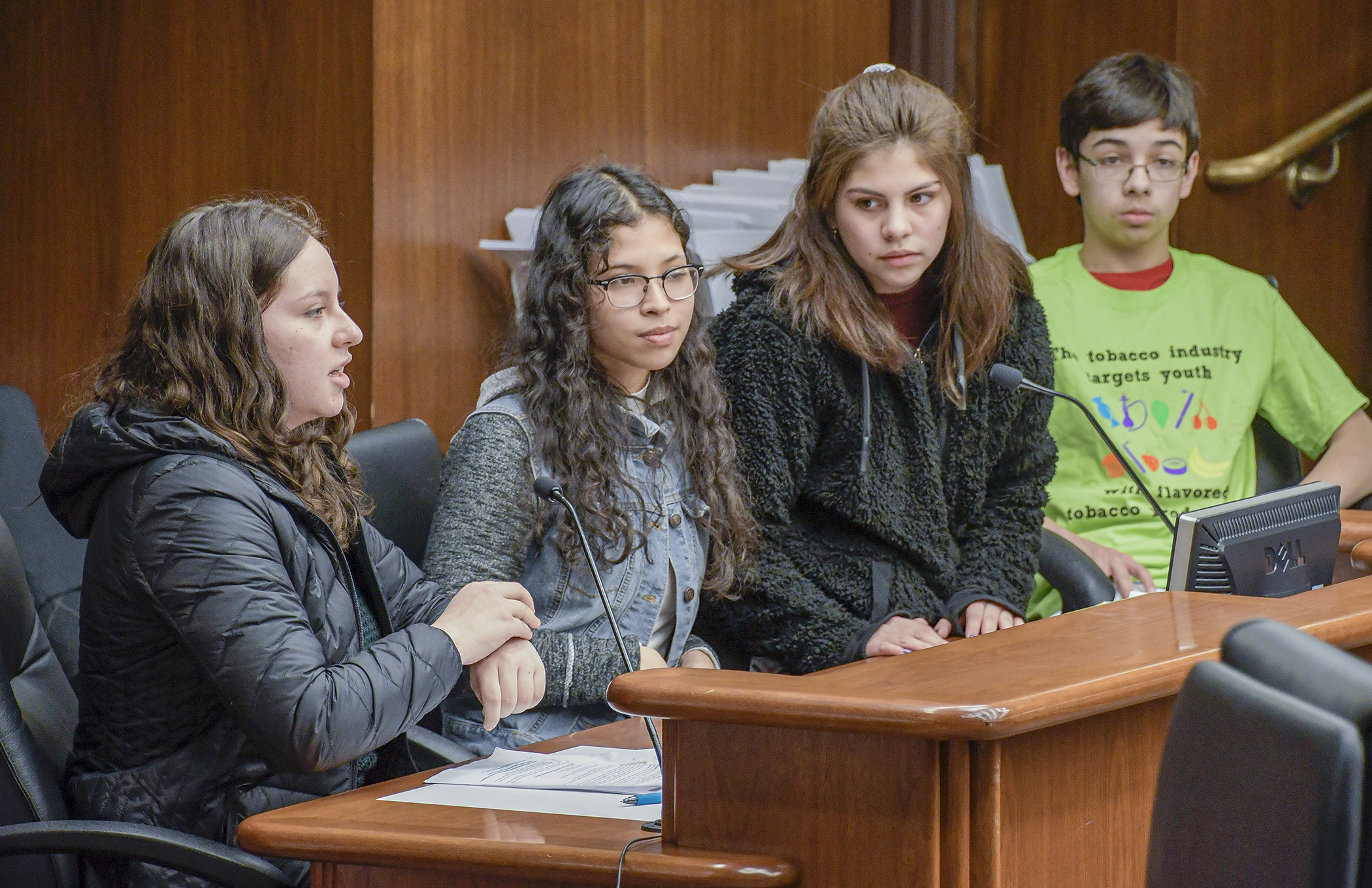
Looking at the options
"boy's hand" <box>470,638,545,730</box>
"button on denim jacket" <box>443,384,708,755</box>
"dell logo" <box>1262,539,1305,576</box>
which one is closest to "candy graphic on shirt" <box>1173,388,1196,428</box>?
"dell logo" <box>1262,539,1305,576</box>

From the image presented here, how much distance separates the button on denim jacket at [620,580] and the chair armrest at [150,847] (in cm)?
48

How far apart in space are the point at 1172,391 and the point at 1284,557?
1.13m

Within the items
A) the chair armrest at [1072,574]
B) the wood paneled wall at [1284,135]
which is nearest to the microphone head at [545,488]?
the chair armrest at [1072,574]

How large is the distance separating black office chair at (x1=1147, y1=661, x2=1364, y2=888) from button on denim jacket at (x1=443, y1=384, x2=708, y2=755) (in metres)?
1.13

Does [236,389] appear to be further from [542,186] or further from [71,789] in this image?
[542,186]

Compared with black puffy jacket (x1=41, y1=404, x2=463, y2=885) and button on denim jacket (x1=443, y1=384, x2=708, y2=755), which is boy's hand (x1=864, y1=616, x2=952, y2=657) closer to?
button on denim jacket (x1=443, y1=384, x2=708, y2=755)

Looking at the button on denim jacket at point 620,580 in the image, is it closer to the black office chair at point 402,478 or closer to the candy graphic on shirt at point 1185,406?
the black office chair at point 402,478

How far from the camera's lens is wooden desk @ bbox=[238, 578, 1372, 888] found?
0.96 meters

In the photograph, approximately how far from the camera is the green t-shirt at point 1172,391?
2.70 m

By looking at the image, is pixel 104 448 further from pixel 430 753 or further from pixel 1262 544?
pixel 1262 544

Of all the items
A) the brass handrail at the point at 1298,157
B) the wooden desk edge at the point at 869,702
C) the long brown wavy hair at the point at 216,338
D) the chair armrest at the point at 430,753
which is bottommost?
the chair armrest at the point at 430,753

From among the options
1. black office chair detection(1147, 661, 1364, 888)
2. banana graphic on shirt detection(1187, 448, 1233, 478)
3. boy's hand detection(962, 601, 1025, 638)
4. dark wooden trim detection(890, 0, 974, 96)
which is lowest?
boy's hand detection(962, 601, 1025, 638)

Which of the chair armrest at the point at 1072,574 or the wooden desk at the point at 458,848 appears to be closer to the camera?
the wooden desk at the point at 458,848

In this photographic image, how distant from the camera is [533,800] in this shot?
1.29 meters
